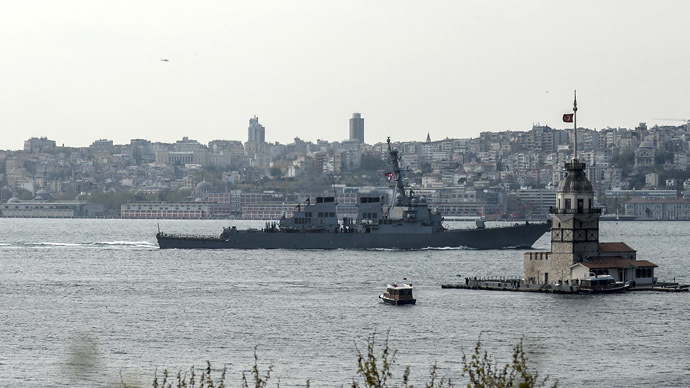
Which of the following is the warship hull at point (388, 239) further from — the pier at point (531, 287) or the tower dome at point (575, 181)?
the tower dome at point (575, 181)

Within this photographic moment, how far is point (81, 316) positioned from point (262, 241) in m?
52.1

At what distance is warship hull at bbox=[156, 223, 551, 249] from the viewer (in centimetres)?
10194

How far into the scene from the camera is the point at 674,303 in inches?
2255

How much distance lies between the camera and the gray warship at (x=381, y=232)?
102 metres

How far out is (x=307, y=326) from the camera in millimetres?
50906

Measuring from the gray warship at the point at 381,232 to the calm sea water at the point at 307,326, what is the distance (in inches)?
716

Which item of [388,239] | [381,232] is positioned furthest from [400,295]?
[381,232]

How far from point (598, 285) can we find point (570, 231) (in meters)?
2.78

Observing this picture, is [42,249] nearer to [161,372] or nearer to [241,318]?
[241,318]

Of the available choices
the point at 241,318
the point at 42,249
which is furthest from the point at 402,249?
the point at 241,318

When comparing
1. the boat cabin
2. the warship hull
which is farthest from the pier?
the warship hull

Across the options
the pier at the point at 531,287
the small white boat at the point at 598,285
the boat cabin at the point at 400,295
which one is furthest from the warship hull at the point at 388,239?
the boat cabin at the point at 400,295

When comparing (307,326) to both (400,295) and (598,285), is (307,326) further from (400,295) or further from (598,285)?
(598,285)

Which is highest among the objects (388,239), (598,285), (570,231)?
(570,231)
